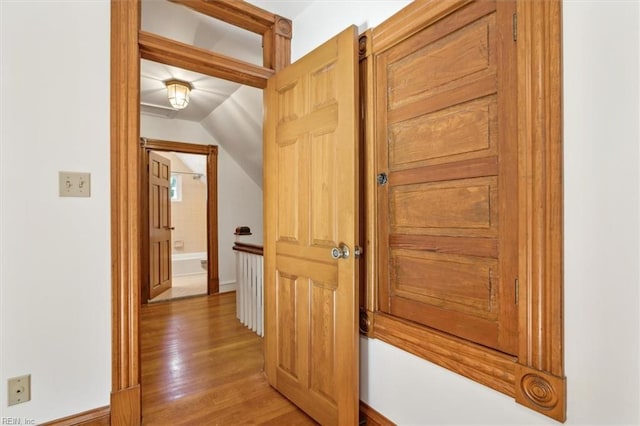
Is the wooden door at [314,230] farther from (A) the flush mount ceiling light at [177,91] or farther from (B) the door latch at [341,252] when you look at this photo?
(A) the flush mount ceiling light at [177,91]

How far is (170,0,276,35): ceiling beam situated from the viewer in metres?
2.02

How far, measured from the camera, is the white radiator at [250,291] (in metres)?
3.00

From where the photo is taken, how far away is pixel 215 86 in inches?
138

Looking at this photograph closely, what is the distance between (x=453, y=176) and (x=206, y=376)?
2.09 metres

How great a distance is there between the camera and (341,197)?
1.59 m

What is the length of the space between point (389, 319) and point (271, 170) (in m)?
1.16

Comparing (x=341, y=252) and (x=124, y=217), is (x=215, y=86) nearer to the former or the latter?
(x=124, y=217)

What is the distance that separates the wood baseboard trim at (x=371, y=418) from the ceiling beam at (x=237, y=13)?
2.42 meters
